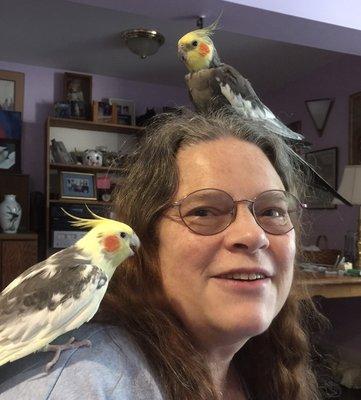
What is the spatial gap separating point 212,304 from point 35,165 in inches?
122

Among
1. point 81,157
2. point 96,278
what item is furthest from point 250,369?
point 81,157

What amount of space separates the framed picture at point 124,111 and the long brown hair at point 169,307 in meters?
2.79

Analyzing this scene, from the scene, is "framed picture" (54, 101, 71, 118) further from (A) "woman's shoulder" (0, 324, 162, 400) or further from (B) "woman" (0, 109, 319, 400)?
(A) "woman's shoulder" (0, 324, 162, 400)

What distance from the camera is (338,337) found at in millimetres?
2988

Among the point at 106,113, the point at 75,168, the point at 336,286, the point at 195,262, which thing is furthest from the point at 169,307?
the point at 106,113

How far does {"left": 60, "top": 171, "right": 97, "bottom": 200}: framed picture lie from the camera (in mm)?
3189

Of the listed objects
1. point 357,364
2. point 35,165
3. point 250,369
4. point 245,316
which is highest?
point 35,165

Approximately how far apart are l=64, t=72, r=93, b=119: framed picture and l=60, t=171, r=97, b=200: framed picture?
A: 438mm

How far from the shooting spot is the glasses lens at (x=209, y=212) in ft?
1.94

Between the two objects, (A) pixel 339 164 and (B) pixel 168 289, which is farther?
(A) pixel 339 164

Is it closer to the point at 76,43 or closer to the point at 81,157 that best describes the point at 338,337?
the point at 81,157

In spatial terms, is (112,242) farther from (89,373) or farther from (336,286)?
(336,286)

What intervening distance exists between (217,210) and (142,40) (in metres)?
2.32

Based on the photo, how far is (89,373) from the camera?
467 millimetres
